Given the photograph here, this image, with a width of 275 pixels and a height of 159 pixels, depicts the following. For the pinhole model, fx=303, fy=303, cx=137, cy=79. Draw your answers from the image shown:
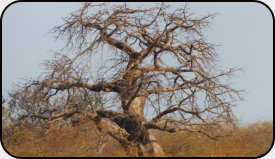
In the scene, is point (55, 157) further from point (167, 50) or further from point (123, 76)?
point (167, 50)

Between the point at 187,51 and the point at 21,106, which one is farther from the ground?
the point at 187,51

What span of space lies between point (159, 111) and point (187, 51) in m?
1.66

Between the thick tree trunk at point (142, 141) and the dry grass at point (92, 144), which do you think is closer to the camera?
the dry grass at point (92, 144)

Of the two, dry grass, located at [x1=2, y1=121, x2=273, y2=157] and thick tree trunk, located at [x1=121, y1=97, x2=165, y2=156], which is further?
thick tree trunk, located at [x1=121, y1=97, x2=165, y2=156]

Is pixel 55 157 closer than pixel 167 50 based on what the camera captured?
Yes

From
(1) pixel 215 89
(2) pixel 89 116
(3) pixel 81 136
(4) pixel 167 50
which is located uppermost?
(4) pixel 167 50

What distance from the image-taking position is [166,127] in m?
6.45

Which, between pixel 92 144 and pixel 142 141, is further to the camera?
pixel 142 141

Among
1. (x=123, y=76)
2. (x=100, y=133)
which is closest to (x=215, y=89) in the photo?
(x=123, y=76)

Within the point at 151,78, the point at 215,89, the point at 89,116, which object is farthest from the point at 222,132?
the point at 89,116

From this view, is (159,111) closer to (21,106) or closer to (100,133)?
(100,133)

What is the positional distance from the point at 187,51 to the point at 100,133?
8.73ft

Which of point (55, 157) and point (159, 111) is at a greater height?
point (159, 111)

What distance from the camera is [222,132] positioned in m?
6.50
